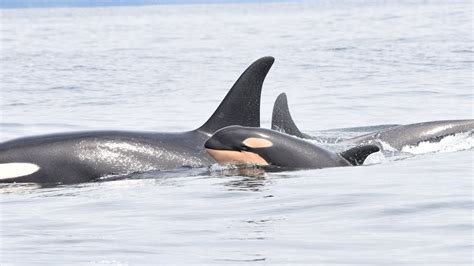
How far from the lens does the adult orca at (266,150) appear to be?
11.1m

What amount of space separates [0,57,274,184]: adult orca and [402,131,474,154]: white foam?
255 centimetres

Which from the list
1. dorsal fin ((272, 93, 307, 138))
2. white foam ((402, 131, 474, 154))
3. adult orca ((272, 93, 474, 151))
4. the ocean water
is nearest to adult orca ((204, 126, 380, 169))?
the ocean water

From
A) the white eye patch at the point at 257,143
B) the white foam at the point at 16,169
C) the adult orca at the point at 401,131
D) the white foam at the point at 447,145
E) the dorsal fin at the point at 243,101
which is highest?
the dorsal fin at the point at 243,101

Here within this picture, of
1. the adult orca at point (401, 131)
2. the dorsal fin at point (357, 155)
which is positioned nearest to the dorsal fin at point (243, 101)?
the dorsal fin at point (357, 155)

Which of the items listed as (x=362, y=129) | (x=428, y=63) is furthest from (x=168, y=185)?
(x=428, y=63)

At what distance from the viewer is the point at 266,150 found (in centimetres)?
1120

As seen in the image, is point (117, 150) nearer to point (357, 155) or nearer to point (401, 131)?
point (357, 155)

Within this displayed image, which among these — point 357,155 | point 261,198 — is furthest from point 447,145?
point 261,198

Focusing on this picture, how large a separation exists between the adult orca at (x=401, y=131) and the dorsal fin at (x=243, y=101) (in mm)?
2503

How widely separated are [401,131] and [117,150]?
4086 mm

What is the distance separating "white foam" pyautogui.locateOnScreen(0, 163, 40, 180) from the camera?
35.8ft

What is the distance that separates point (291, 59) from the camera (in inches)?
1289

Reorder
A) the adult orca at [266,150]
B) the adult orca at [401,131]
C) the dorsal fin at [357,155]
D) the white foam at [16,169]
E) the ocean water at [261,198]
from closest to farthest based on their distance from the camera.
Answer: the ocean water at [261,198] → the white foam at [16,169] → the adult orca at [266,150] → the dorsal fin at [357,155] → the adult orca at [401,131]

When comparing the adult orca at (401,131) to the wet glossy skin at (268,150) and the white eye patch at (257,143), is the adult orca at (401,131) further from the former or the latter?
the white eye patch at (257,143)
